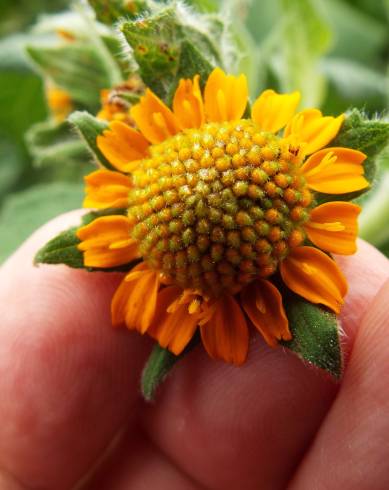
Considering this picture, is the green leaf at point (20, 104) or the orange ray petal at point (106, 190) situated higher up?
the green leaf at point (20, 104)

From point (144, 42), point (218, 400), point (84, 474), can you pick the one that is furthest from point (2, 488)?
point (144, 42)

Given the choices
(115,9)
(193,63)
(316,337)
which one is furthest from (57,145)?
(316,337)

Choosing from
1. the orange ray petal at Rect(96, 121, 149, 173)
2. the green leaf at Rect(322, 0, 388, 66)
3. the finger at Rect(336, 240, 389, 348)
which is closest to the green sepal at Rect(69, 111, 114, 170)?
the orange ray petal at Rect(96, 121, 149, 173)

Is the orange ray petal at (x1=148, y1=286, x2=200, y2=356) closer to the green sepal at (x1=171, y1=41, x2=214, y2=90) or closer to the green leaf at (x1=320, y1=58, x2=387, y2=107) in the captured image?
the green sepal at (x1=171, y1=41, x2=214, y2=90)

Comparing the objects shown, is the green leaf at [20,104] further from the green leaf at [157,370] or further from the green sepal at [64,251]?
the green leaf at [157,370]

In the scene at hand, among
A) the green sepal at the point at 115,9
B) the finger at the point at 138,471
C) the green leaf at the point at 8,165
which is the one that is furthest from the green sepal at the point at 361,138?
the green leaf at the point at 8,165

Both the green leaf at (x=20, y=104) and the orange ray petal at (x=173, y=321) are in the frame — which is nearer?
the orange ray petal at (x=173, y=321)
